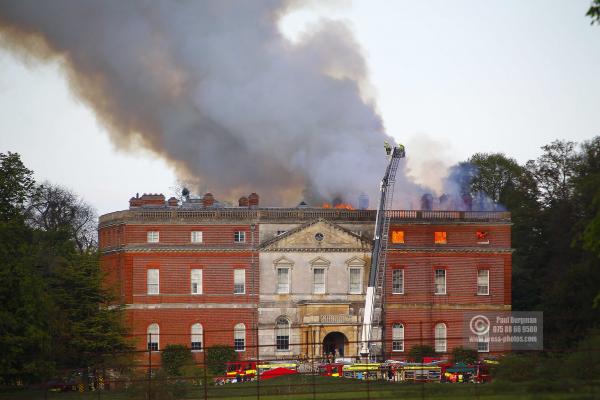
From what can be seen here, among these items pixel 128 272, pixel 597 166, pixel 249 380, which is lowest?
pixel 249 380

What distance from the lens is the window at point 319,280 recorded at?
84.1m

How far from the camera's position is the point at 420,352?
80125 millimetres

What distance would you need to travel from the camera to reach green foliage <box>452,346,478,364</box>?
79.2 metres

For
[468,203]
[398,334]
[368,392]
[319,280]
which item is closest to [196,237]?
[319,280]

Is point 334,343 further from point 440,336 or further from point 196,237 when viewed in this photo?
point 196,237

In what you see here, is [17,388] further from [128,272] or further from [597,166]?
[597,166]

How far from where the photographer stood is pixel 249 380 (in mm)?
69250

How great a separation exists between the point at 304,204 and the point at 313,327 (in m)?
8.39

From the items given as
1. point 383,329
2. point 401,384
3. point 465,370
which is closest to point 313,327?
point 383,329

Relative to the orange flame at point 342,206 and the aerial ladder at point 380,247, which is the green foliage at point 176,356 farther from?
the orange flame at point 342,206

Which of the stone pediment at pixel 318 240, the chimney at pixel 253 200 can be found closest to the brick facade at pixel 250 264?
the stone pediment at pixel 318 240

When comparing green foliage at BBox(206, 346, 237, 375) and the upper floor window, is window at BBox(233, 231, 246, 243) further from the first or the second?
green foliage at BBox(206, 346, 237, 375)

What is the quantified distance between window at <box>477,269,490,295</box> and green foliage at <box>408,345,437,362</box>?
533 centimetres

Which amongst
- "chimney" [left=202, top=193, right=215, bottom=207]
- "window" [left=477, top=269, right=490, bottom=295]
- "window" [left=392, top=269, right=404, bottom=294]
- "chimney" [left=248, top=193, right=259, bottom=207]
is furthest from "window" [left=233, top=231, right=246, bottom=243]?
"window" [left=477, top=269, right=490, bottom=295]
